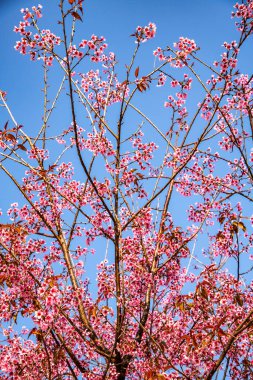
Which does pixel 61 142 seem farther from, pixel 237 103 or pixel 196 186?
pixel 237 103

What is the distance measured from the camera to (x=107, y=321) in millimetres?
6332

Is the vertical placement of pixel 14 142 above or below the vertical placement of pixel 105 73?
below

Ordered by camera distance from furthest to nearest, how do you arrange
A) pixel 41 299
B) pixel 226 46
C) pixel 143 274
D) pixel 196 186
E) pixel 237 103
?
pixel 196 186 < pixel 143 274 < pixel 237 103 < pixel 226 46 < pixel 41 299

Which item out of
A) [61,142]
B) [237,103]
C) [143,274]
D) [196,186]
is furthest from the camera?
[61,142]

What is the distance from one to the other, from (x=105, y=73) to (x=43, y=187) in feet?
7.22

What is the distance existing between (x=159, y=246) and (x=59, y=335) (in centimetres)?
224

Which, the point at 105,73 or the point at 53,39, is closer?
the point at 53,39

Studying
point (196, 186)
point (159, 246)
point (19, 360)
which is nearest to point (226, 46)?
point (196, 186)

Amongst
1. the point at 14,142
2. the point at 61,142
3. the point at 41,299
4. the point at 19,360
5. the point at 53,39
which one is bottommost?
the point at 19,360

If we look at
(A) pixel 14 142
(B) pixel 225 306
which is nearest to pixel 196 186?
(B) pixel 225 306

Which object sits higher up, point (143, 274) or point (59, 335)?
point (143, 274)

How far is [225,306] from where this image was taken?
5.81m

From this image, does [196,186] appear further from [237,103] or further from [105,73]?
[105,73]

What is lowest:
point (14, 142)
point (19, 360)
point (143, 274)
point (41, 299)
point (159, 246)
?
point (19, 360)
